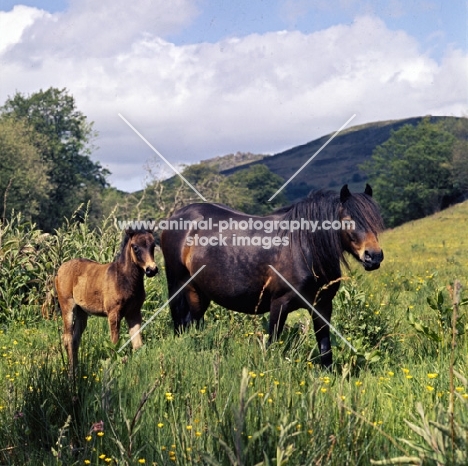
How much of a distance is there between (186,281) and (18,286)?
337 cm

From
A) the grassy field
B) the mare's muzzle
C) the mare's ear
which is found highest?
the mare's ear

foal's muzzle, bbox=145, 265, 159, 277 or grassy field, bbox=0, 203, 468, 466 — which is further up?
foal's muzzle, bbox=145, 265, 159, 277

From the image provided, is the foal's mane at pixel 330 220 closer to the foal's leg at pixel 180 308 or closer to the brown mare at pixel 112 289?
the brown mare at pixel 112 289

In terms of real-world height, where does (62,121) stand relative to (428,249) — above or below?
above

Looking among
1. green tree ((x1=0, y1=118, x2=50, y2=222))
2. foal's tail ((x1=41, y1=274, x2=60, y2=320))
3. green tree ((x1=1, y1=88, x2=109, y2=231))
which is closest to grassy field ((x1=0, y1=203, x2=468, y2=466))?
foal's tail ((x1=41, y1=274, x2=60, y2=320))

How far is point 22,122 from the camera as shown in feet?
182

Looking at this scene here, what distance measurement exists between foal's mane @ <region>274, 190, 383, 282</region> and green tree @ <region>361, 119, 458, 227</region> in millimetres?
74337

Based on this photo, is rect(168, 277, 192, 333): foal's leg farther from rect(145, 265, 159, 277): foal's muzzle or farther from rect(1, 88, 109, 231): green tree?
rect(1, 88, 109, 231): green tree

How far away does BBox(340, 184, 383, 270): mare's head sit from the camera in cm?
601

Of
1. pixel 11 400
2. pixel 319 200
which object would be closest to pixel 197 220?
pixel 319 200

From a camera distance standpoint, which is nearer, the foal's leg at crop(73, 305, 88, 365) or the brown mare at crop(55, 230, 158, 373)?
the brown mare at crop(55, 230, 158, 373)

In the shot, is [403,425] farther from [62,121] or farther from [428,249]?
[62,121]

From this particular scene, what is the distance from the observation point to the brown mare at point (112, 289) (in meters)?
6.77

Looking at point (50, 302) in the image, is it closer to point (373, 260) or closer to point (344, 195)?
point (344, 195)
